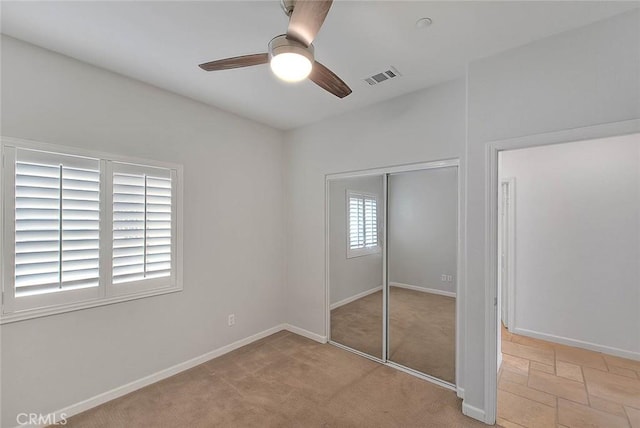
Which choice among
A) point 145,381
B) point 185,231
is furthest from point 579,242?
point 145,381

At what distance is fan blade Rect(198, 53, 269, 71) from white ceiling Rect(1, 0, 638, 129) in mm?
352

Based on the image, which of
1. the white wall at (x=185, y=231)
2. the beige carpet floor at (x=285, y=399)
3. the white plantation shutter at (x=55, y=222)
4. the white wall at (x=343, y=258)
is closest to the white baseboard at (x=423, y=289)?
the white wall at (x=343, y=258)

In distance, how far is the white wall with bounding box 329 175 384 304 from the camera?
324 cm

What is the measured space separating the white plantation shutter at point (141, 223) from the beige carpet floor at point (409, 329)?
7.24 ft

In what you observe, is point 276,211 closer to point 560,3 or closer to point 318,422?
point 318,422

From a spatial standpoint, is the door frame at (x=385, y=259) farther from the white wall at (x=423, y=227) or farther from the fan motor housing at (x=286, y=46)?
the fan motor housing at (x=286, y=46)

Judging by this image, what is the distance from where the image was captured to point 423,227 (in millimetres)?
2812

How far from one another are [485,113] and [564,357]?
2.91 meters

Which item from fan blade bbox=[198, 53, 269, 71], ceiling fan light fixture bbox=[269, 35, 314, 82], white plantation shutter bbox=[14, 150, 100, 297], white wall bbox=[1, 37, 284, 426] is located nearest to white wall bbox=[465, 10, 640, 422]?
ceiling fan light fixture bbox=[269, 35, 314, 82]

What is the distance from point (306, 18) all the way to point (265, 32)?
78cm

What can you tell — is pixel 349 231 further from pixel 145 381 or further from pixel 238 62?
pixel 145 381

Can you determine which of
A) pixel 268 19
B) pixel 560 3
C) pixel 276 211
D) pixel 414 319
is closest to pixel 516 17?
pixel 560 3

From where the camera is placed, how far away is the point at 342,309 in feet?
11.5

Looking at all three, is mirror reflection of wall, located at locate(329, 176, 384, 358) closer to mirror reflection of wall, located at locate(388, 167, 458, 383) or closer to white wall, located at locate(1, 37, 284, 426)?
mirror reflection of wall, located at locate(388, 167, 458, 383)
